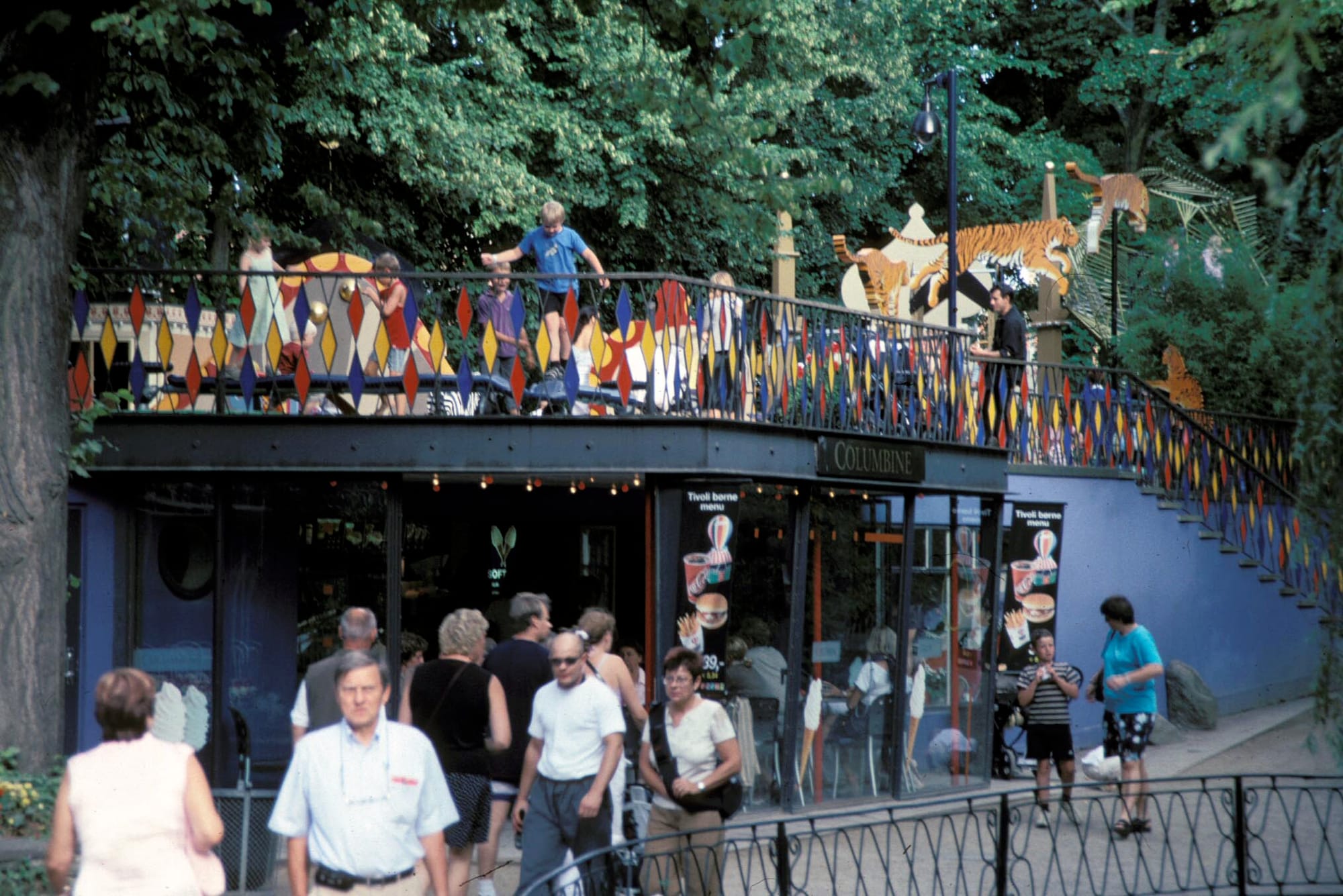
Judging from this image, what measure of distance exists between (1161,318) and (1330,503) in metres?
18.0

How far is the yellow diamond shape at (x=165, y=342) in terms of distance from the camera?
42.7 feet

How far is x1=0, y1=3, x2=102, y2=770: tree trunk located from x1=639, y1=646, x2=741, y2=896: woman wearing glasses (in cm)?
391

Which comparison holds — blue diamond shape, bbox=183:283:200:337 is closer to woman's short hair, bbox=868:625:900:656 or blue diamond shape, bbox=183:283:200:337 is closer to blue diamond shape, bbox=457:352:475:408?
blue diamond shape, bbox=457:352:475:408

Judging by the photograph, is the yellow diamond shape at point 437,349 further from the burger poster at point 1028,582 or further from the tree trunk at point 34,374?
the burger poster at point 1028,582

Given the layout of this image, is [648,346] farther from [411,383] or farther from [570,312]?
[411,383]

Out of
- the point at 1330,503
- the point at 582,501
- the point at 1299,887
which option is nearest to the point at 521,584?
the point at 582,501

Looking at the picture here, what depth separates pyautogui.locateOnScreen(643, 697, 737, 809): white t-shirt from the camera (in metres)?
8.60

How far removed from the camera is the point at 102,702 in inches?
229

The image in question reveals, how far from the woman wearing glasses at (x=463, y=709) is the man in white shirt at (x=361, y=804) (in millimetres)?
2715

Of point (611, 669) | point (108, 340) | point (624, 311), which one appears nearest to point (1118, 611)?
point (624, 311)

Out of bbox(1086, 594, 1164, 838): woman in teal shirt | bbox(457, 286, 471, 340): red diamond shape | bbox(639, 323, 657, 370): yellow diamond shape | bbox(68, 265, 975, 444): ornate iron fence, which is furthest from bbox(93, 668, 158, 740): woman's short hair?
bbox(1086, 594, 1164, 838): woman in teal shirt

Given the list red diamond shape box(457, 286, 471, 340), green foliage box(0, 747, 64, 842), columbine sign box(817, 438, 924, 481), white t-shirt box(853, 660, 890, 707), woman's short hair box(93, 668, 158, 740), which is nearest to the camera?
woman's short hair box(93, 668, 158, 740)

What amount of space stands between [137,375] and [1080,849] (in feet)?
26.1

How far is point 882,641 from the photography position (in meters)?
15.2
